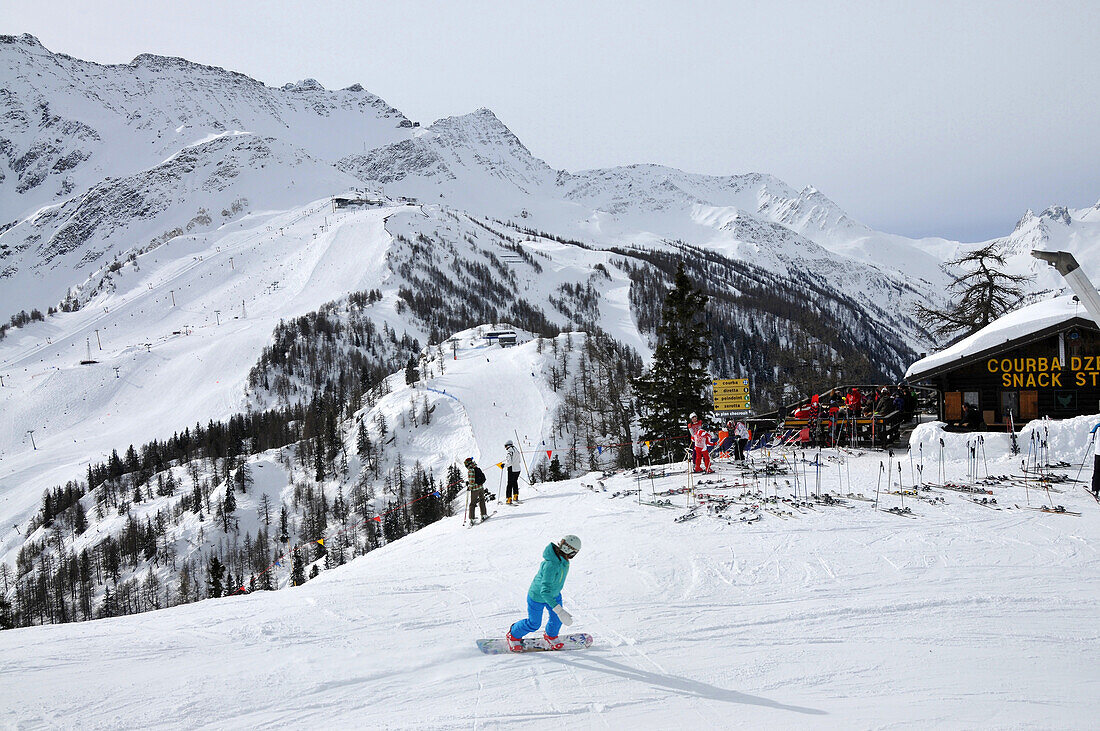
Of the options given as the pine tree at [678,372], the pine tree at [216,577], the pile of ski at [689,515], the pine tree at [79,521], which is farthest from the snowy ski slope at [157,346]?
the pile of ski at [689,515]

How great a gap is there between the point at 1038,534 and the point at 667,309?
16.2 meters

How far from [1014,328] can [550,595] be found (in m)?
22.3

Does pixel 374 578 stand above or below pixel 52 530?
above

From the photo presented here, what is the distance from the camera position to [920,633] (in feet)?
24.9

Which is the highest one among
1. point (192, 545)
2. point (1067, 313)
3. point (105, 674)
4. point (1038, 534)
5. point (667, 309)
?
point (667, 309)

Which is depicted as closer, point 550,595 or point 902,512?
point 550,595

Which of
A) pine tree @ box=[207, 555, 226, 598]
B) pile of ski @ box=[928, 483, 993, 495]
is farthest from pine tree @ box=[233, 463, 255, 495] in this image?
pile of ski @ box=[928, 483, 993, 495]

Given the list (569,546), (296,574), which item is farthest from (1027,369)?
(296,574)

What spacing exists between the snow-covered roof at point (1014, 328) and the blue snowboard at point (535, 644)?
20063 millimetres

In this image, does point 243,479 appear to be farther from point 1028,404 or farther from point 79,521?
→ point 1028,404

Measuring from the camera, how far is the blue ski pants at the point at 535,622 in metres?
7.23

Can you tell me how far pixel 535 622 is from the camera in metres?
7.25

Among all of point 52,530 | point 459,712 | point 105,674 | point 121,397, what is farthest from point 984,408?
point 121,397

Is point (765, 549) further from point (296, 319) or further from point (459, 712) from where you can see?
point (296, 319)
